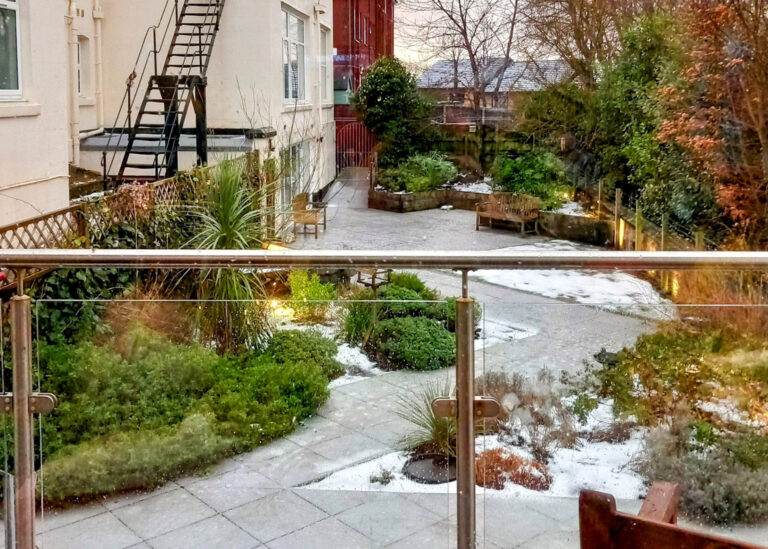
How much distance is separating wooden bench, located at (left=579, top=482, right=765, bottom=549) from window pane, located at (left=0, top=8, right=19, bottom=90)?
7.16 meters

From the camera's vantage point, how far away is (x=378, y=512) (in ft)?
8.55

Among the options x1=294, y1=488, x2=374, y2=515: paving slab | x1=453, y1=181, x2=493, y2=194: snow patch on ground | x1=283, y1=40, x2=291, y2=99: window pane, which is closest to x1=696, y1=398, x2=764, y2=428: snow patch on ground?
x1=294, y1=488, x2=374, y2=515: paving slab

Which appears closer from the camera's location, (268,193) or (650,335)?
(650,335)

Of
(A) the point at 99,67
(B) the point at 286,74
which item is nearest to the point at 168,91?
(A) the point at 99,67

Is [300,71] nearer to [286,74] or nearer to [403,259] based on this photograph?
[286,74]

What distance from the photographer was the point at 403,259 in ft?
7.30

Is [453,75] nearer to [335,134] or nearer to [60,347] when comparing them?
[335,134]

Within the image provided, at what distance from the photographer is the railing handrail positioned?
2188mm

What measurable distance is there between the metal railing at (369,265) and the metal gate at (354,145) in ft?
69.7

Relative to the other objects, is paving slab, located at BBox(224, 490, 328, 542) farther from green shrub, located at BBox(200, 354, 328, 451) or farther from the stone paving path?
green shrub, located at BBox(200, 354, 328, 451)

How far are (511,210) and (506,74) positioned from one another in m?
8.25

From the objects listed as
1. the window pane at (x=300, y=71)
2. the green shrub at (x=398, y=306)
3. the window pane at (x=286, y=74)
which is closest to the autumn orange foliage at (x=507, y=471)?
the green shrub at (x=398, y=306)

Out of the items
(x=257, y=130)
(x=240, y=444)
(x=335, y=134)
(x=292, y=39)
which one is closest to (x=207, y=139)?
(x=257, y=130)

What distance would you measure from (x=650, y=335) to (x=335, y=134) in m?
20.3
